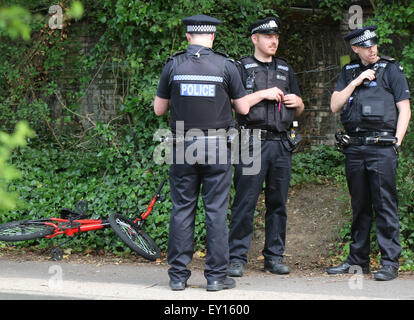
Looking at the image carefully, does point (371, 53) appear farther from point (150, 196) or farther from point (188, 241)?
point (150, 196)

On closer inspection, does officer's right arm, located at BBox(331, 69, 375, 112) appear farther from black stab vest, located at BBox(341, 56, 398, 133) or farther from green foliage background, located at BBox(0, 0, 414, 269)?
green foliage background, located at BBox(0, 0, 414, 269)

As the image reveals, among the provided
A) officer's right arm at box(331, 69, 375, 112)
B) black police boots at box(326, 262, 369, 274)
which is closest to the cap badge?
officer's right arm at box(331, 69, 375, 112)

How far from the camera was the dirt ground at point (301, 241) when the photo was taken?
6.70 m

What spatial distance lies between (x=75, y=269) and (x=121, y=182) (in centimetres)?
169

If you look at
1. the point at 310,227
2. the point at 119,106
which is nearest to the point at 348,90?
the point at 310,227

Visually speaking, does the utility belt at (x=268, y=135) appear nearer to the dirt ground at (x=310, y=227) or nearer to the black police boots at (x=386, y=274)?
the dirt ground at (x=310, y=227)

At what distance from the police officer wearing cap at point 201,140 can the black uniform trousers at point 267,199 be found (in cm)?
77

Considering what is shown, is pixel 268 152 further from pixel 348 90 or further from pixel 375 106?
pixel 375 106

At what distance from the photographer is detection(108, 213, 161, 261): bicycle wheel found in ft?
21.2

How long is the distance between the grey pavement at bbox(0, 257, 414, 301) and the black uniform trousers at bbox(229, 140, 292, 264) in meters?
0.29

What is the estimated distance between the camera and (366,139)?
A: 18.5 ft

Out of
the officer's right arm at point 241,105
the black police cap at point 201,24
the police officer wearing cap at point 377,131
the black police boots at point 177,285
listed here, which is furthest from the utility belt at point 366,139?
the black police boots at point 177,285

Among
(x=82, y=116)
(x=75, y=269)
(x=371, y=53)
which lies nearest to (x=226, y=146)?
(x=371, y=53)

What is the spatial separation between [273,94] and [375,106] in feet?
3.06
